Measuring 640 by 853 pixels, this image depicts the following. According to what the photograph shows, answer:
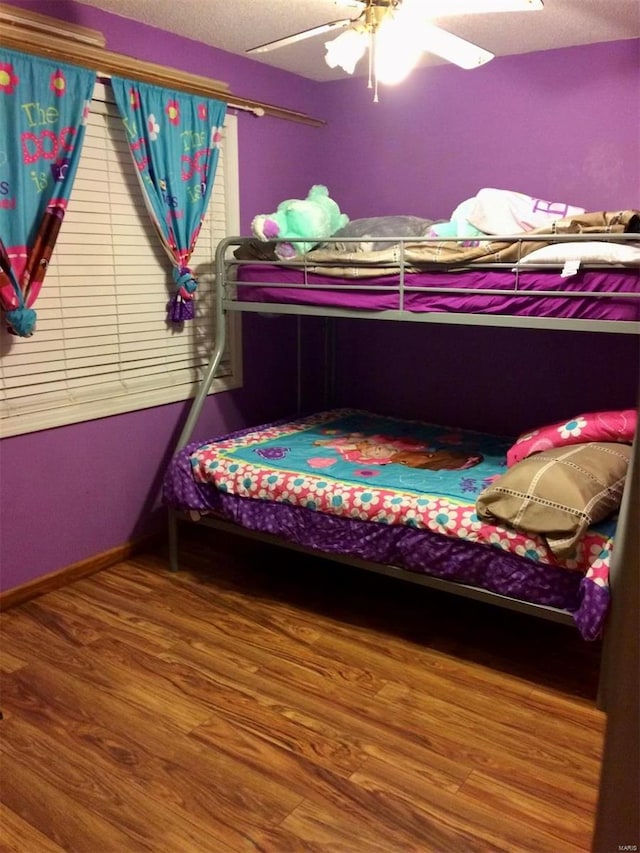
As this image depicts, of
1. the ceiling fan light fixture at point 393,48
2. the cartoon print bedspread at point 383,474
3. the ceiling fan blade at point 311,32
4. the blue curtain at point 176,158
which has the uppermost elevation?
the ceiling fan blade at point 311,32

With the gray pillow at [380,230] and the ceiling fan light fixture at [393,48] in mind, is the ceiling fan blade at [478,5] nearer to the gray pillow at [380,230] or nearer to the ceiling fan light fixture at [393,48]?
the ceiling fan light fixture at [393,48]

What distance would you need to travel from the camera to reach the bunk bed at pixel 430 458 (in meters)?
2.15

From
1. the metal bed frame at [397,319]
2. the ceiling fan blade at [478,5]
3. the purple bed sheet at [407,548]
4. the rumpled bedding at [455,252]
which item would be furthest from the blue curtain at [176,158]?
the ceiling fan blade at [478,5]

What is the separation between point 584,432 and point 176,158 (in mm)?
1915

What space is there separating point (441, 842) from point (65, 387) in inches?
79.6

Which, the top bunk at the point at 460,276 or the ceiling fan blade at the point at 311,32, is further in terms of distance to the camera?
the top bunk at the point at 460,276

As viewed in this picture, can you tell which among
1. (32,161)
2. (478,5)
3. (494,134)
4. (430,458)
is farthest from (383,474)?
(494,134)

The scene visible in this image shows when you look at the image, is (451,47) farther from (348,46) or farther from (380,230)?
(380,230)

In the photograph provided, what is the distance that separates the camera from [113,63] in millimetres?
2654

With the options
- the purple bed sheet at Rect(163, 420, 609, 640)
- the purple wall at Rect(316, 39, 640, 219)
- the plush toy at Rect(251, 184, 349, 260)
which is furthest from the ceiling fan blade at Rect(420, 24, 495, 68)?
the purple bed sheet at Rect(163, 420, 609, 640)

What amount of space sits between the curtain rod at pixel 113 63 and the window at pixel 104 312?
11 centimetres

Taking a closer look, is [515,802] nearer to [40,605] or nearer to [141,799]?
[141,799]

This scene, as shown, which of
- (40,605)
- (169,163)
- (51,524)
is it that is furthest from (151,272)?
(40,605)

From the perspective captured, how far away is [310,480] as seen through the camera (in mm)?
2596
